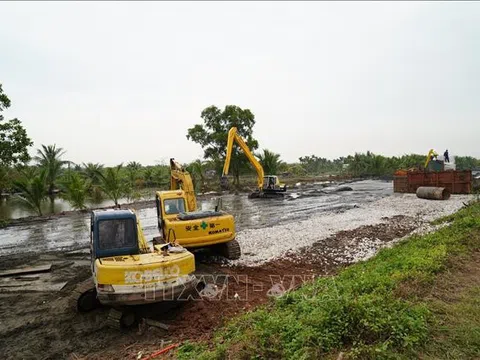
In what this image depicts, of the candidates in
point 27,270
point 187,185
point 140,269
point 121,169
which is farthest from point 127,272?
point 121,169

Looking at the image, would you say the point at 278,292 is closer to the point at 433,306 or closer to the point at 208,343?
the point at 208,343

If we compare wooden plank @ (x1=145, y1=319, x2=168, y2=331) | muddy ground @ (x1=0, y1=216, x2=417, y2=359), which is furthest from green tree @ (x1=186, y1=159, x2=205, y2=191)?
wooden plank @ (x1=145, y1=319, x2=168, y2=331)

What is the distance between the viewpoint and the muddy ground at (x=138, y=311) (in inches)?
216

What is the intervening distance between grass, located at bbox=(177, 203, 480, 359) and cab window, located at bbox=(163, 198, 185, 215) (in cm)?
530

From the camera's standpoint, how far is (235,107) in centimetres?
4162

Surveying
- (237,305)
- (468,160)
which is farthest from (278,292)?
(468,160)

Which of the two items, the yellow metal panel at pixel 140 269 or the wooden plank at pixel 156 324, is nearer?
the yellow metal panel at pixel 140 269

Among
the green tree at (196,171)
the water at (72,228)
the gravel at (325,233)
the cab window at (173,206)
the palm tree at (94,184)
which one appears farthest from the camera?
the green tree at (196,171)

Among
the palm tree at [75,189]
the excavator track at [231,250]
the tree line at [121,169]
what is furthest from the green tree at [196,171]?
the excavator track at [231,250]

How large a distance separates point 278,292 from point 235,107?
36.3 meters

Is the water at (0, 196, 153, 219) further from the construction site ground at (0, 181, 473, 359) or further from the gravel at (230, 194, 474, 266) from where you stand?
the gravel at (230, 194, 474, 266)

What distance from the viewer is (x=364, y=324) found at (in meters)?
3.85

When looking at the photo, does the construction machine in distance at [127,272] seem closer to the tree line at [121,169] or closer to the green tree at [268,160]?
the tree line at [121,169]

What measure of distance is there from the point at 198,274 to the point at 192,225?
131 cm
